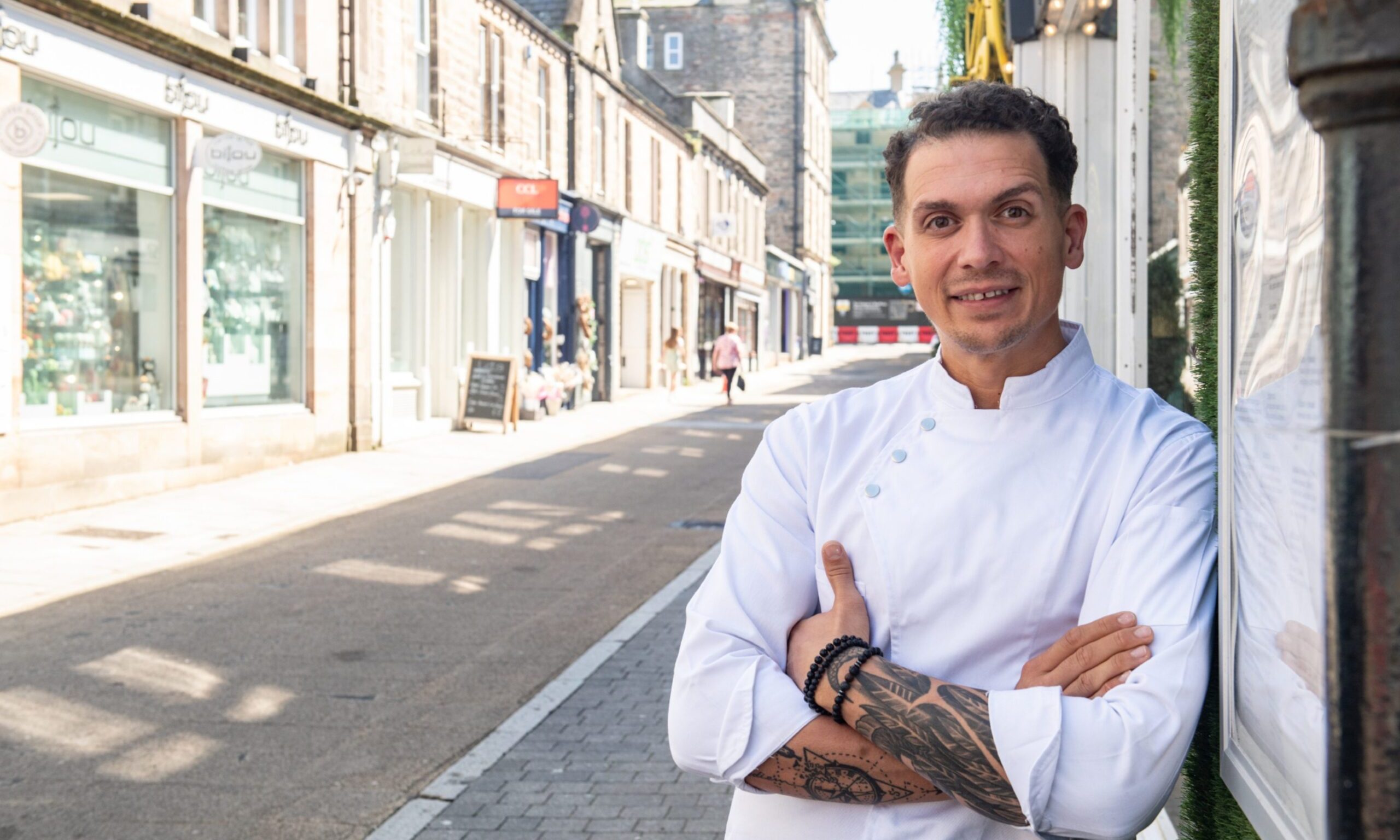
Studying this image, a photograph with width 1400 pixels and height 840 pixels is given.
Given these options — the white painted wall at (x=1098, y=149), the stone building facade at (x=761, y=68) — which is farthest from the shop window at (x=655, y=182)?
the white painted wall at (x=1098, y=149)

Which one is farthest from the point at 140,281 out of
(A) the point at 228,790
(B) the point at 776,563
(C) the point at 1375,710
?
(C) the point at 1375,710

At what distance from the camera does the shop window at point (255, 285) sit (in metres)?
15.3

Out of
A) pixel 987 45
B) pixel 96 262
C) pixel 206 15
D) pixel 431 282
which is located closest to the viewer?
pixel 987 45

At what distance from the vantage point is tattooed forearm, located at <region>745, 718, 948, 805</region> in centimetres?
188

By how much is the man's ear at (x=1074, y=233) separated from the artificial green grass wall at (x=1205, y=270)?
171mm

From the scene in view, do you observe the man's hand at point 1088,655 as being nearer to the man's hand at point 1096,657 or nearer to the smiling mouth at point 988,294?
the man's hand at point 1096,657

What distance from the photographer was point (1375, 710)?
2.25ft

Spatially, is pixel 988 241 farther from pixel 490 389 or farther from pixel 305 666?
pixel 490 389

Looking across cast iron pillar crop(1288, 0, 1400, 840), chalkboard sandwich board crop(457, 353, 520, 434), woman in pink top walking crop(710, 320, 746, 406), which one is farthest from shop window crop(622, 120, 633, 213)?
cast iron pillar crop(1288, 0, 1400, 840)

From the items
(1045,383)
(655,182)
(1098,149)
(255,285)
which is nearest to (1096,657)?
(1045,383)

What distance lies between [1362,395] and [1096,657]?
1.12 metres

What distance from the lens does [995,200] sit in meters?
2.00

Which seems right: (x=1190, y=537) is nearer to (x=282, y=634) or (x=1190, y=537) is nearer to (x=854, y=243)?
(x=282, y=634)

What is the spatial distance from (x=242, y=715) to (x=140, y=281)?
9170 millimetres
